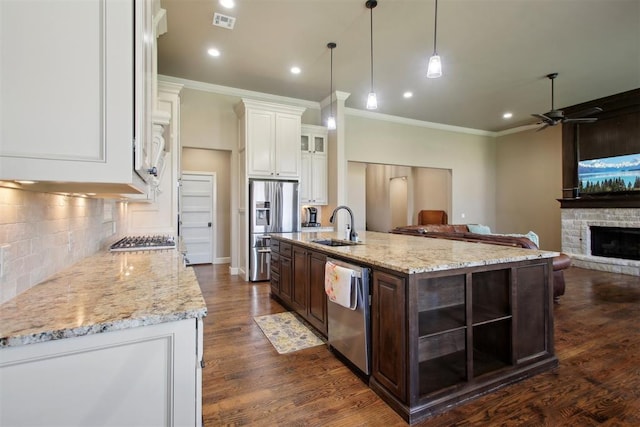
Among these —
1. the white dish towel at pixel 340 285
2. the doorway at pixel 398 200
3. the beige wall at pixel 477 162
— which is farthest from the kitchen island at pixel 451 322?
the doorway at pixel 398 200

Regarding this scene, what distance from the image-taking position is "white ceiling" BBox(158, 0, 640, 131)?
329cm

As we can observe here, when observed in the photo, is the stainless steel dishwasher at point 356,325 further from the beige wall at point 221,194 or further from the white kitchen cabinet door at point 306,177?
the beige wall at point 221,194

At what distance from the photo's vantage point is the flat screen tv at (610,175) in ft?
18.2

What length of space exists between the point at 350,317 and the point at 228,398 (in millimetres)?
970

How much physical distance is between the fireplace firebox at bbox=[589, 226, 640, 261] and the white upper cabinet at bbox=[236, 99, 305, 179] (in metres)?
6.14

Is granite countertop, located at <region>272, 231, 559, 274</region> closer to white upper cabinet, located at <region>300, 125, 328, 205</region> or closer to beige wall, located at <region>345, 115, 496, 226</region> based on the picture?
white upper cabinet, located at <region>300, 125, 328, 205</region>

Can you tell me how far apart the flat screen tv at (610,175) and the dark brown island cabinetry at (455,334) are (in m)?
5.27

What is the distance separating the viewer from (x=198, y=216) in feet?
21.9

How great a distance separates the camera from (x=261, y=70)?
15.5 ft

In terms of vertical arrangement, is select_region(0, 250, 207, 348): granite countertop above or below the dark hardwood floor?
above

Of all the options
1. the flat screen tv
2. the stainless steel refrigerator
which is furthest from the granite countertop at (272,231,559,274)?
the flat screen tv

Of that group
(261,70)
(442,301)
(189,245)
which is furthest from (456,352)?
(189,245)

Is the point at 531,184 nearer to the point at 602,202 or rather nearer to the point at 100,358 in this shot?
the point at 602,202

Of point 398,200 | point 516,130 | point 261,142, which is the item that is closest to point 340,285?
point 261,142
